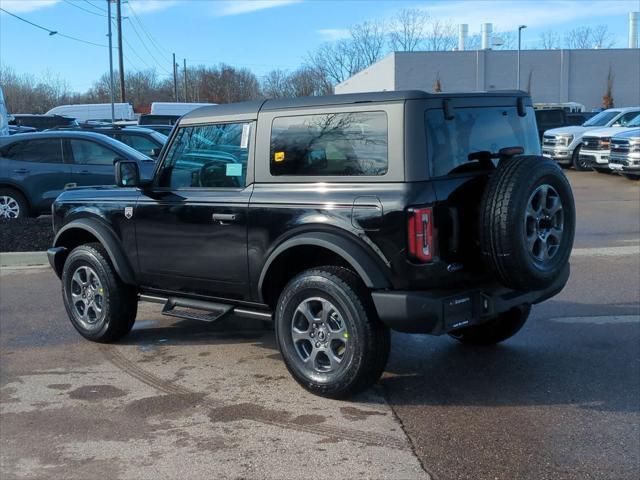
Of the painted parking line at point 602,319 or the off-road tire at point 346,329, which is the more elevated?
the off-road tire at point 346,329

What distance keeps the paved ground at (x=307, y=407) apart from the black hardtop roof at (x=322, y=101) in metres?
1.96

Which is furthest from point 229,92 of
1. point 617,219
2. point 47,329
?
point 47,329

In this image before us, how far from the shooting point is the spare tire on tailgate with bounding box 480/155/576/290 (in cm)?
431

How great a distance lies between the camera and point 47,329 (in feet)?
22.1

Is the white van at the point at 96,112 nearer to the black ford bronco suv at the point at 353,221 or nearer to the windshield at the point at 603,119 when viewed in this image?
the windshield at the point at 603,119

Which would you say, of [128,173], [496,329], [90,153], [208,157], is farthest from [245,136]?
[90,153]

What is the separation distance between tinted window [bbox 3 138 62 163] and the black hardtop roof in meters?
7.72

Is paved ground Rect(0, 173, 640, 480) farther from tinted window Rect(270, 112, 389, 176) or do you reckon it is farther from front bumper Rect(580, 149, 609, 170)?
front bumper Rect(580, 149, 609, 170)

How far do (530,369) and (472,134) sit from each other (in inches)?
72.8

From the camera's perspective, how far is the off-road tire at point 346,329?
447 centimetres

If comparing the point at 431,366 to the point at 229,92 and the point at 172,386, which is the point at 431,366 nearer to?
the point at 172,386

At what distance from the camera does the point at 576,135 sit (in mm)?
22203

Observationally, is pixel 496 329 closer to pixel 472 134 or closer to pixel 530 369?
pixel 530 369

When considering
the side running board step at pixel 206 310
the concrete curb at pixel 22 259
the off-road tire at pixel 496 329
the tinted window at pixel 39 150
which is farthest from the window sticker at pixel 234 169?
the tinted window at pixel 39 150
